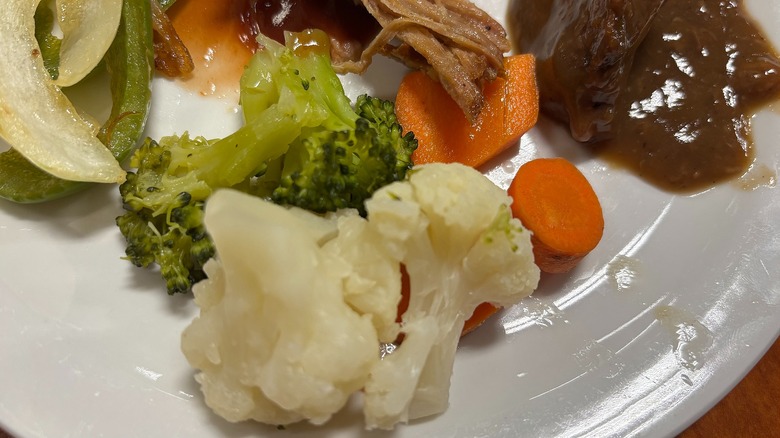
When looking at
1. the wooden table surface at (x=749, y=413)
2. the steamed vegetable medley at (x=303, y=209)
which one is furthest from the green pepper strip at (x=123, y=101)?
the wooden table surface at (x=749, y=413)

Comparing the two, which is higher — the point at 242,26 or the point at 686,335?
the point at 242,26

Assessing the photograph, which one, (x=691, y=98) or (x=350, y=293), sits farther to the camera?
(x=691, y=98)

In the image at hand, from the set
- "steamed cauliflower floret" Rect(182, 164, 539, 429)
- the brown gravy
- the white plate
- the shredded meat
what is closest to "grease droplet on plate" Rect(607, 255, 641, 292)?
the white plate

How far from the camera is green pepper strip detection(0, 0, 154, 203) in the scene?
1991 mm

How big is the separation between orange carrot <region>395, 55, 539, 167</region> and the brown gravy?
0.27m

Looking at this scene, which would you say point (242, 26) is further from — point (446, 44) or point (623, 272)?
point (623, 272)

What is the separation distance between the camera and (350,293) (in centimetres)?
158

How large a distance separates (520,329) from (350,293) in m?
0.84

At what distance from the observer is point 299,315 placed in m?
1.48

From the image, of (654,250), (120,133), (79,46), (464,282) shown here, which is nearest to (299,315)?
(464,282)

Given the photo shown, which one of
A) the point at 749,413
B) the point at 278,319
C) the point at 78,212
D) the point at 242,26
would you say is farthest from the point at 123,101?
the point at 749,413

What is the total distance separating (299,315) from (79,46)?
4.51 feet

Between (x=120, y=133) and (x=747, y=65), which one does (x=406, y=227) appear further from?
(x=747, y=65)

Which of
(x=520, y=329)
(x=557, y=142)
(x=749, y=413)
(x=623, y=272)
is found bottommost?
(x=749, y=413)
